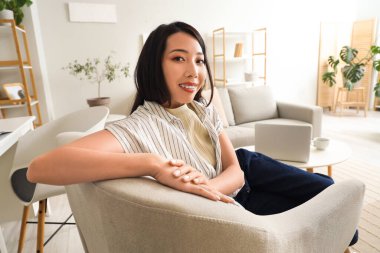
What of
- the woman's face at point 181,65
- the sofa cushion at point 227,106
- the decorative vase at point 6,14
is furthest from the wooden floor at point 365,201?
the decorative vase at point 6,14

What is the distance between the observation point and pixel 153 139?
69cm

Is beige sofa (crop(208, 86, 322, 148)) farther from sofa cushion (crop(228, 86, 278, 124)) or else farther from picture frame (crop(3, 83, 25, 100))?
picture frame (crop(3, 83, 25, 100))

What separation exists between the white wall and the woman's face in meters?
2.85

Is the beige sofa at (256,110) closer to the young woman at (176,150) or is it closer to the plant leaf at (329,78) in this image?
the young woman at (176,150)

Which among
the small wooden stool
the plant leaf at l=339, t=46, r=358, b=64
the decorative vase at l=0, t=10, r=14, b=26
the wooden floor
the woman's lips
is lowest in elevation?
the wooden floor

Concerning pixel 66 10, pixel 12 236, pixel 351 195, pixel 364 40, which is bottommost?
pixel 12 236

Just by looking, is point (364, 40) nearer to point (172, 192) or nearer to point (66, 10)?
point (66, 10)

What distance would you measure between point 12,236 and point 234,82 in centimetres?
320

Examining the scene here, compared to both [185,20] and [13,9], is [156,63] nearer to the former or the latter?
[13,9]

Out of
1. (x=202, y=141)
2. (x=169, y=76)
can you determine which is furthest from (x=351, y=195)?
(x=169, y=76)

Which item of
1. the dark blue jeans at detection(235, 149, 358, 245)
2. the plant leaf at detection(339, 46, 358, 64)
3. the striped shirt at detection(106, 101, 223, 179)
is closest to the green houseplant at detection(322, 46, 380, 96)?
the plant leaf at detection(339, 46, 358, 64)

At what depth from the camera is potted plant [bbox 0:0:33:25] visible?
237 centimetres

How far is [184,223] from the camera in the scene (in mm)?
419

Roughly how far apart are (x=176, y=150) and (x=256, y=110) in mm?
2261
